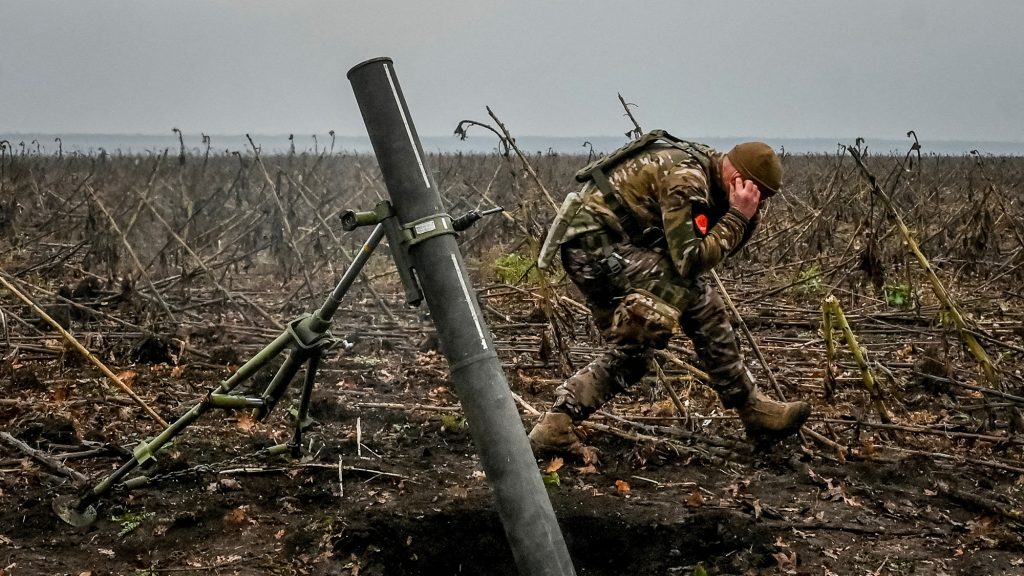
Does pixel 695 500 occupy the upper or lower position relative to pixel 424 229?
lower

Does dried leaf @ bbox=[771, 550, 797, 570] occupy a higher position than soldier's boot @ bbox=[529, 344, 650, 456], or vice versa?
soldier's boot @ bbox=[529, 344, 650, 456]

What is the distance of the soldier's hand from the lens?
404cm

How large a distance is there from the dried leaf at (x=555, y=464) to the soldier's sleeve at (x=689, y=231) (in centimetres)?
124

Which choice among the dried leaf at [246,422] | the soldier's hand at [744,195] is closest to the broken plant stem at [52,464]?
the dried leaf at [246,422]

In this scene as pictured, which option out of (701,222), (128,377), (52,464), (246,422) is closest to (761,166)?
(701,222)

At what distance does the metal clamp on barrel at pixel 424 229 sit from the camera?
2158 millimetres

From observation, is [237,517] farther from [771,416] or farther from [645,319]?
[771,416]

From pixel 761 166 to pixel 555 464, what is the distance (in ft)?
6.06

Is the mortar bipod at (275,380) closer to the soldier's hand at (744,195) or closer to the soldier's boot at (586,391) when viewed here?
the soldier's boot at (586,391)

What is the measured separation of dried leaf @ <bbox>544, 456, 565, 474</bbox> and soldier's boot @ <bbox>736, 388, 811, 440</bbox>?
99 centimetres

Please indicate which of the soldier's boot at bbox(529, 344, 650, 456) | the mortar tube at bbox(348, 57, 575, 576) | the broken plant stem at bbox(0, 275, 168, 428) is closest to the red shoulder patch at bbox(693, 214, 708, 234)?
the soldier's boot at bbox(529, 344, 650, 456)

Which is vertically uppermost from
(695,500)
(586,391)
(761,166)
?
(761,166)

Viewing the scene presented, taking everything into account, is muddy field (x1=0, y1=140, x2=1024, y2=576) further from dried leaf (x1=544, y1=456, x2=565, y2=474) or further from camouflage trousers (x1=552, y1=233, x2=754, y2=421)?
camouflage trousers (x1=552, y1=233, x2=754, y2=421)

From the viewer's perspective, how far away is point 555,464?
4.49m
